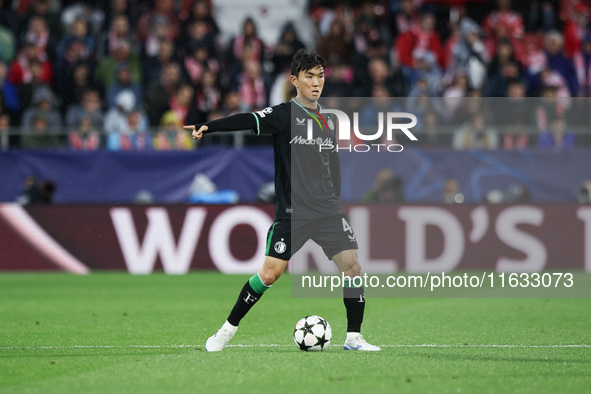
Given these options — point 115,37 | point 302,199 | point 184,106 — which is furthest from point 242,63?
point 302,199

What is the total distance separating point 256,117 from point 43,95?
33.8ft

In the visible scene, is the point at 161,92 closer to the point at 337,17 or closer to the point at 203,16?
the point at 203,16

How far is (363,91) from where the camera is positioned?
55.3 ft

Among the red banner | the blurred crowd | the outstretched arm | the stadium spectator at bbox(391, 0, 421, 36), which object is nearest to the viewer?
the outstretched arm

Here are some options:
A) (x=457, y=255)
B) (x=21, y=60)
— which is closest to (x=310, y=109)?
(x=457, y=255)

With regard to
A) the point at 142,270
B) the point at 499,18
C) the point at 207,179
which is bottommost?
the point at 142,270

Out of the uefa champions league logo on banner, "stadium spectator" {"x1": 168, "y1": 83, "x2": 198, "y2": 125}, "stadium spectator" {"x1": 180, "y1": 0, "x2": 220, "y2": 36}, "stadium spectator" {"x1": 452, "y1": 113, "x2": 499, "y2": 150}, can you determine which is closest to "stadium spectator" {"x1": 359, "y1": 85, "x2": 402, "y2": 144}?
the uefa champions league logo on banner

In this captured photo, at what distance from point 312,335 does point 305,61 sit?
201 centimetres

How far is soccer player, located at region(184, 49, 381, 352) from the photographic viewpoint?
7.67m

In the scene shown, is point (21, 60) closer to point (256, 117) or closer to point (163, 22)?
point (163, 22)

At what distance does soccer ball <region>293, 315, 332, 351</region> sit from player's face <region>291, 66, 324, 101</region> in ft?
5.42

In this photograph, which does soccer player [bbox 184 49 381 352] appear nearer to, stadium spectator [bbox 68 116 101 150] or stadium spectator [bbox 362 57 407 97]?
stadium spectator [bbox 68 116 101 150]

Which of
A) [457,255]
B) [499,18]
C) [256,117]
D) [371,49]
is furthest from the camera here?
[499,18]

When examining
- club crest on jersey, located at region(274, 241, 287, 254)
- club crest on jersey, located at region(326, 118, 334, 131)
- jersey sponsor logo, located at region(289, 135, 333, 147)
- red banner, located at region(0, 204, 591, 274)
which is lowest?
red banner, located at region(0, 204, 591, 274)
